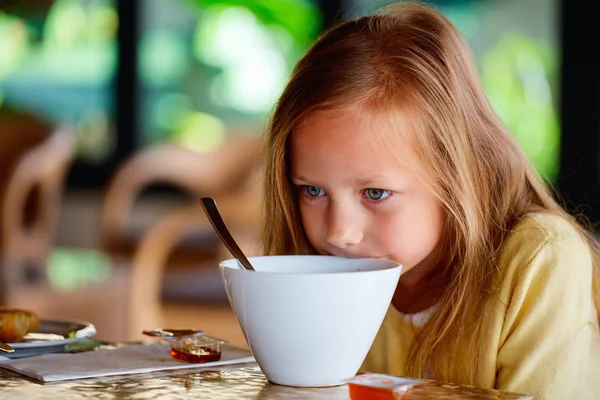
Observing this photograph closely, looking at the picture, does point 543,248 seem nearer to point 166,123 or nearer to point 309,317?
point 309,317

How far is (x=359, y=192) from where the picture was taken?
994mm

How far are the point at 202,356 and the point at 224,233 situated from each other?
11 centimetres

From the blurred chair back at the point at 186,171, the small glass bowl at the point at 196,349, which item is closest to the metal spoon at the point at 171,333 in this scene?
the small glass bowl at the point at 196,349

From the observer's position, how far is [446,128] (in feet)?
3.46

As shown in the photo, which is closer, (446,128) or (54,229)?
(446,128)

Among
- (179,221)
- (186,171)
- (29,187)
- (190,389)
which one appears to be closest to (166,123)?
(186,171)

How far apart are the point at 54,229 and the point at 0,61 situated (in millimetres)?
969

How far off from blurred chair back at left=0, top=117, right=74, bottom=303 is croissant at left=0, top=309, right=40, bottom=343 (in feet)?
5.93

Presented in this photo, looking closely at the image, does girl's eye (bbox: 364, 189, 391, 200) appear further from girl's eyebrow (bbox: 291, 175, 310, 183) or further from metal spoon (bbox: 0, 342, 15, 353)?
metal spoon (bbox: 0, 342, 15, 353)

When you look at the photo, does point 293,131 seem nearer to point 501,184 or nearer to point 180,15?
point 501,184

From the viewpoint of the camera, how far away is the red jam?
2.77 ft

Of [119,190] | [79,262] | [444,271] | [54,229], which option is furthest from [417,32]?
[54,229]

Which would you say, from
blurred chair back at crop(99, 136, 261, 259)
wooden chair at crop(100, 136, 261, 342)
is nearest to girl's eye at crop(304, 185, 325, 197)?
wooden chair at crop(100, 136, 261, 342)

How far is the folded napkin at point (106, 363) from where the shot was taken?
0.79 m
